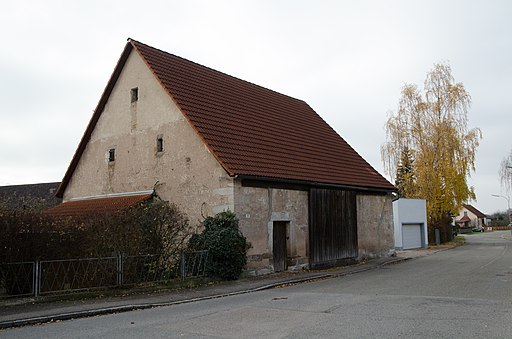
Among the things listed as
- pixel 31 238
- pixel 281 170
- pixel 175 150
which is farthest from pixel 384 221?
pixel 31 238

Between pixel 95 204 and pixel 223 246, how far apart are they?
7.61 metres

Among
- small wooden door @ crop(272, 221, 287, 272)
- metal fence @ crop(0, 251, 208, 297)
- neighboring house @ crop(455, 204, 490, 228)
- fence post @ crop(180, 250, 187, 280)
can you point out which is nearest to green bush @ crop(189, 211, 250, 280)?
metal fence @ crop(0, 251, 208, 297)

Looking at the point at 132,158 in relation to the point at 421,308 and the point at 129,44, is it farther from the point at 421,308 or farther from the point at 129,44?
the point at 421,308

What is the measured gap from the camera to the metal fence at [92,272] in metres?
11.4

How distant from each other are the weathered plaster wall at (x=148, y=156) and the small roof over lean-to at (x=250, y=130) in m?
0.44

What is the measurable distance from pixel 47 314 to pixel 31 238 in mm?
2480

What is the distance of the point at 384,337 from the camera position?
7156 mm

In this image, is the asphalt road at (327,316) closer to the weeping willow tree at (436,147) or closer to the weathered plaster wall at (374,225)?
the weathered plaster wall at (374,225)

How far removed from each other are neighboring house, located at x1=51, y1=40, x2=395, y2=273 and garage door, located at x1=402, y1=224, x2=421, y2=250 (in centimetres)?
976

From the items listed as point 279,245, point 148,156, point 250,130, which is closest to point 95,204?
point 148,156

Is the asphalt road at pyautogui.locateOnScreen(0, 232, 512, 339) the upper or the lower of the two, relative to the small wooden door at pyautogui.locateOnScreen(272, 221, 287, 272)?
lower

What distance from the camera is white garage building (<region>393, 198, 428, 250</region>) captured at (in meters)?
32.9

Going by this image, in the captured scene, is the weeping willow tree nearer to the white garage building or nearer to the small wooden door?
the white garage building

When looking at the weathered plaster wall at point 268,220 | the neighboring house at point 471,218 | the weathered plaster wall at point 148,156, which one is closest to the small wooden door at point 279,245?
the weathered plaster wall at point 268,220
